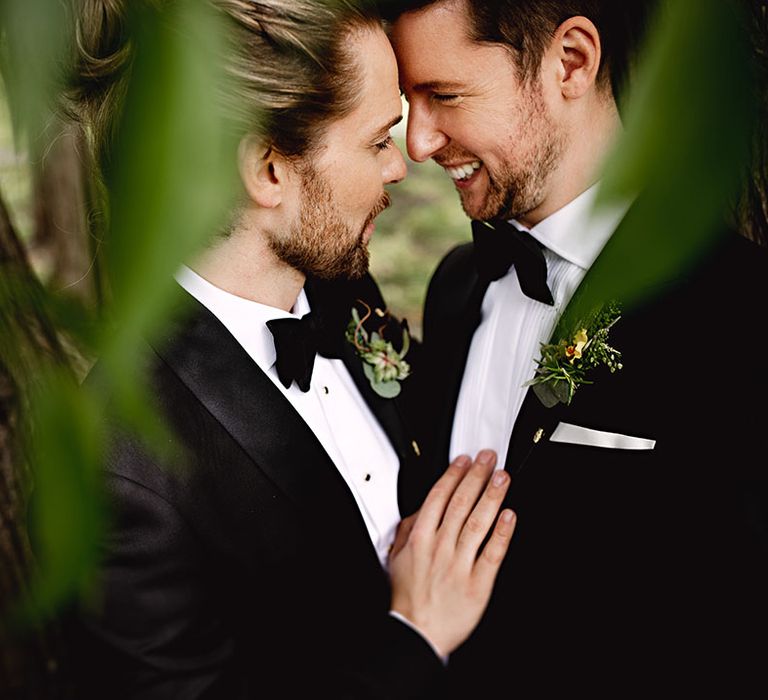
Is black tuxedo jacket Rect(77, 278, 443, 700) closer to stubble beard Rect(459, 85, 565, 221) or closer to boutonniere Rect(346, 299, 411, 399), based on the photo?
boutonniere Rect(346, 299, 411, 399)

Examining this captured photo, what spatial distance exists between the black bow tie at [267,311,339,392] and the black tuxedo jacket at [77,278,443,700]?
0.06 metres

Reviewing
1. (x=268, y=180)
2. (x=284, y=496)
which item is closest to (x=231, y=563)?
(x=284, y=496)

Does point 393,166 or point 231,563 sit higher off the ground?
point 393,166

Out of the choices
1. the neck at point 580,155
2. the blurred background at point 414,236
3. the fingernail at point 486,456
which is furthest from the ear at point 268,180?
the blurred background at point 414,236

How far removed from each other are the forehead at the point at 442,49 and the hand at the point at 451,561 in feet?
2.90

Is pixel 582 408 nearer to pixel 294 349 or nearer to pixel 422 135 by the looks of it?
pixel 294 349

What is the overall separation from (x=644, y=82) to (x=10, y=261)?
2.75 ft

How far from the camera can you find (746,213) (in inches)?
57.6

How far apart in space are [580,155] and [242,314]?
0.86 meters

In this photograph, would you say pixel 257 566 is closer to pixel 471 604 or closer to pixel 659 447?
pixel 471 604

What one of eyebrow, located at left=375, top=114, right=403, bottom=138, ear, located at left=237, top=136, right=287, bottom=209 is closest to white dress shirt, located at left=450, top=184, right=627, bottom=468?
eyebrow, located at left=375, top=114, right=403, bottom=138

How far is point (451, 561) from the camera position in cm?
157

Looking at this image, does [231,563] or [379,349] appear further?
[379,349]

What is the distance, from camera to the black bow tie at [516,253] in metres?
1.69
